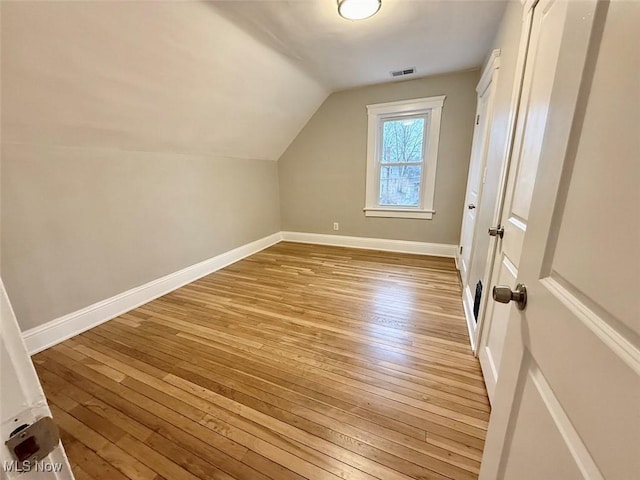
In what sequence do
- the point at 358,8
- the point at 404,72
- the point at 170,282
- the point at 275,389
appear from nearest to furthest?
the point at 275,389
the point at 358,8
the point at 170,282
the point at 404,72

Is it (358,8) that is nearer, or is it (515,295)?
(515,295)

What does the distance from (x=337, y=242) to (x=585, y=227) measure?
3943 mm

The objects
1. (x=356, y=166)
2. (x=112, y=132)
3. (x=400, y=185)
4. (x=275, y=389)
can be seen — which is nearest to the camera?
(x=275, y=389)

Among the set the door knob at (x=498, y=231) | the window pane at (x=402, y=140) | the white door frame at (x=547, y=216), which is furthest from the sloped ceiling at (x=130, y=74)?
the door knob at (x=498, y=231)

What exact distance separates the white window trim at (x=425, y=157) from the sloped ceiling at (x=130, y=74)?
4.18 feet

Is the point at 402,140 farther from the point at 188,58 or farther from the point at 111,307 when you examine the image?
the point at 111,307

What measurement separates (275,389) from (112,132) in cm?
232

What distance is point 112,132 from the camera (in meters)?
2.11

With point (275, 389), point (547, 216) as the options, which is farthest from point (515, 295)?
point (275, 389)

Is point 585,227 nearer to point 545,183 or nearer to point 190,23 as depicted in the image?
point 545,183

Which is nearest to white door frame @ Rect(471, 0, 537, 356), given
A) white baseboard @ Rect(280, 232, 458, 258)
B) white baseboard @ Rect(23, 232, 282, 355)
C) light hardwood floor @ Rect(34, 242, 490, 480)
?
light hardwood floor @ Rect(34, 242, 490, 480)

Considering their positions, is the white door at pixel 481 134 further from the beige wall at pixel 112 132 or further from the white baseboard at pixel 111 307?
the white baseboard at pixel 111 307

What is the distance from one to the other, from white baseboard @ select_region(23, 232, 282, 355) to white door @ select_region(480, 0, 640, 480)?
9.23 ft

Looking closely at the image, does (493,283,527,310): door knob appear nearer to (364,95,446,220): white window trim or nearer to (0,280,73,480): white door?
(0,280,73,480): white door
